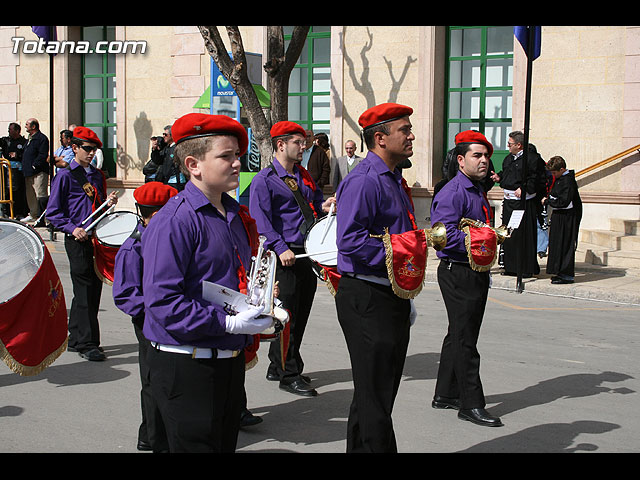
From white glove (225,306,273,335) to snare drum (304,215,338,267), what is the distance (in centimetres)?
246

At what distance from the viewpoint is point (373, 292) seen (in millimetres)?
4402

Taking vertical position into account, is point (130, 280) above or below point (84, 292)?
above

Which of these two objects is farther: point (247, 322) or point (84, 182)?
point (84, 182)

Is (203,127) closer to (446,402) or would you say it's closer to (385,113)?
(385,113)

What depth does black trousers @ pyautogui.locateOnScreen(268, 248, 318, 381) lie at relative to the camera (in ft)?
22.0

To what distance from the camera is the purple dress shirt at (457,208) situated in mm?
5859

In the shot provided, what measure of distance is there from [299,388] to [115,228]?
7.43 ft

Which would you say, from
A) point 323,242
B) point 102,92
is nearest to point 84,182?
point 323,242

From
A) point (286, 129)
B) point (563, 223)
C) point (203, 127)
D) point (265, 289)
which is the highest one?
point (286, 129)

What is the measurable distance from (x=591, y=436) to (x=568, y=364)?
80.0 inches

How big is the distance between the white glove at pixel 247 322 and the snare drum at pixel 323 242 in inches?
96.8

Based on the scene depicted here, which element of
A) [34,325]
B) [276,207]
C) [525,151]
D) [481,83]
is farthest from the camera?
[481,83]

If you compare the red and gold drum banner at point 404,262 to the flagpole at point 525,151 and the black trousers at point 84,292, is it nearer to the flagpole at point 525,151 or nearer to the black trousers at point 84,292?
the black trousers at point 84,292
